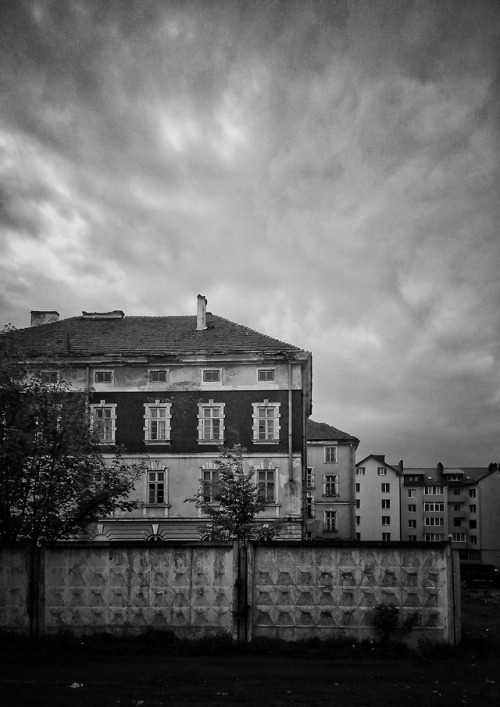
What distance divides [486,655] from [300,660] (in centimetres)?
377

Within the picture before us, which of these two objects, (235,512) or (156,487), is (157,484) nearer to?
(156,487)

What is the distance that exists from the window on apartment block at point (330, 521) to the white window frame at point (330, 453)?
530cm

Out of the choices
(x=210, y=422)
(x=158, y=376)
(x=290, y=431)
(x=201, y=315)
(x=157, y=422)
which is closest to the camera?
(x=290, y=431)

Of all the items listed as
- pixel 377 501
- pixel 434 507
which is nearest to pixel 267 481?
pixel 377 501

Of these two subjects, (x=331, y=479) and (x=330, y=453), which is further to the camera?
(x=330, y=453)

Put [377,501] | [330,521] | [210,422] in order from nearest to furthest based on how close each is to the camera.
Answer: [210,422] → [330,521] → [377,501]

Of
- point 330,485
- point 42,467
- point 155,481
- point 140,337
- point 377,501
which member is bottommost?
point 377,501

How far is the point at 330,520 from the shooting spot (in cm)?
6462

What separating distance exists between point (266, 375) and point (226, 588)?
25.2 m

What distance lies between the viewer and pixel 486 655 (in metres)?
13.5

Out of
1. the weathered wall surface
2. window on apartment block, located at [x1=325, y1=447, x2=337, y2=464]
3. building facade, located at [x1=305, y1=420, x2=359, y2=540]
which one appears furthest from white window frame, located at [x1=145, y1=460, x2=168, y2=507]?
window on apartment block, located at [x1=325, y1=447, x2=337, y2=464]

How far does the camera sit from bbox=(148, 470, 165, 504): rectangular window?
126 ft

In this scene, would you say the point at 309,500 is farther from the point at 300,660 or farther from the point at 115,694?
the point at 115,694

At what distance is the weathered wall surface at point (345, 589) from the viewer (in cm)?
1399
